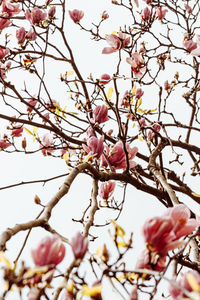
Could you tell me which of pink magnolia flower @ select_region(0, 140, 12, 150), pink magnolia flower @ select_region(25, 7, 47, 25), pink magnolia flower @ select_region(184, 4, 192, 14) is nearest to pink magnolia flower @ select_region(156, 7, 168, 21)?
pink magnolia flower @ select_region(184, 4, 192, 14)

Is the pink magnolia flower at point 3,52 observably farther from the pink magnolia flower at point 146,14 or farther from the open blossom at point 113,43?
the pink magnolia flower at point 146,14

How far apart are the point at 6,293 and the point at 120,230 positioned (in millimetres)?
167

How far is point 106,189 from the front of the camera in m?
0.97

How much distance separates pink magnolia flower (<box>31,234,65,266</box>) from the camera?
37cm

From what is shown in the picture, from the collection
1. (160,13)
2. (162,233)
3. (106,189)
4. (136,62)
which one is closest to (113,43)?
(136,62)

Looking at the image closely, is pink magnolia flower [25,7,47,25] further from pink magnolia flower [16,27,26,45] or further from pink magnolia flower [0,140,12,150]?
pink magnolia flower [0,140,12,150]

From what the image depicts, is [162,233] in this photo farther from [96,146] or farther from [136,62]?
[136,62]

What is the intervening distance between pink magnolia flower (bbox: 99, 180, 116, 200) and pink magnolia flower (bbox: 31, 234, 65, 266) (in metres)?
0.56

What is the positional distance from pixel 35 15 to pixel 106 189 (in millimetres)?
869

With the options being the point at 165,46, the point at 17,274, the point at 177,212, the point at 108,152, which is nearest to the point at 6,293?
the point at 17,274

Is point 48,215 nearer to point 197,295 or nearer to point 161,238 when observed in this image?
point 161,238

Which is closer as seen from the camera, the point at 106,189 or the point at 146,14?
the point at 106,189

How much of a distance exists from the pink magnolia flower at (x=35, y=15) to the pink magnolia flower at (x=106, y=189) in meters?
0.82

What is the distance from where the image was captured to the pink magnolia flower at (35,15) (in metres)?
1.31
